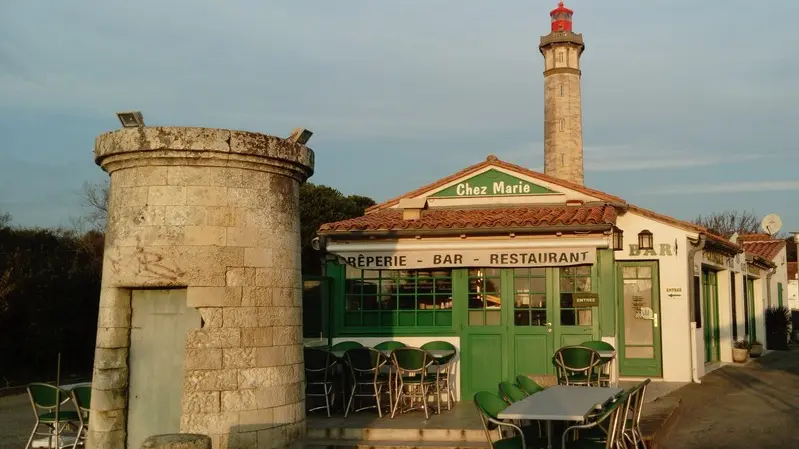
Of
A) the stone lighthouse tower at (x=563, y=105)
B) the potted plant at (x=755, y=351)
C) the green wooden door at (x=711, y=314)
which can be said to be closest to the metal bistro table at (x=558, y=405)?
the green wooden door at (x=711, y=314)

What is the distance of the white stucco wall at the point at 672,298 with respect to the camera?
1319cm

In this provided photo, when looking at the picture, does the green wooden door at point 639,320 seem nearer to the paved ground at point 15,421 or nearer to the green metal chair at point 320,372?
the green metal chair at point 320,372

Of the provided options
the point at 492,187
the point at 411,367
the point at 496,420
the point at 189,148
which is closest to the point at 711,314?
the point at 492,187

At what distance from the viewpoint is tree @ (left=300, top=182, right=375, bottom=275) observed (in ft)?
109

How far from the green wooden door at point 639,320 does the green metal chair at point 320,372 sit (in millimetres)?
6012

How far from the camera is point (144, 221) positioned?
6348mm

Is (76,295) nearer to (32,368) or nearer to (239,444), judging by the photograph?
(32,368)

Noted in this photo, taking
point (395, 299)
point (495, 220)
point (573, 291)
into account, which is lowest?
point (395, 299)

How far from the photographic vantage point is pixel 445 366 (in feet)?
34.7

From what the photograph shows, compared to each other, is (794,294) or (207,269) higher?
(207,269)

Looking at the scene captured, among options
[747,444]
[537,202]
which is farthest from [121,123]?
[537,202]

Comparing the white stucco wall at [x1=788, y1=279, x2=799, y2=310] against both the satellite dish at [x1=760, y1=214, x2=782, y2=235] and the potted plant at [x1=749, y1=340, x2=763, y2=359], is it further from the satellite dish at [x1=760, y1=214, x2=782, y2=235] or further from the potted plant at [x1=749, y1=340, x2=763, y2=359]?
the potted plant at [x1=749, y1=340, x2=763, y2=359]

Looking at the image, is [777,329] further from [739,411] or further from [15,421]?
[15,421]

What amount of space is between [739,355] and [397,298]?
965 cm
